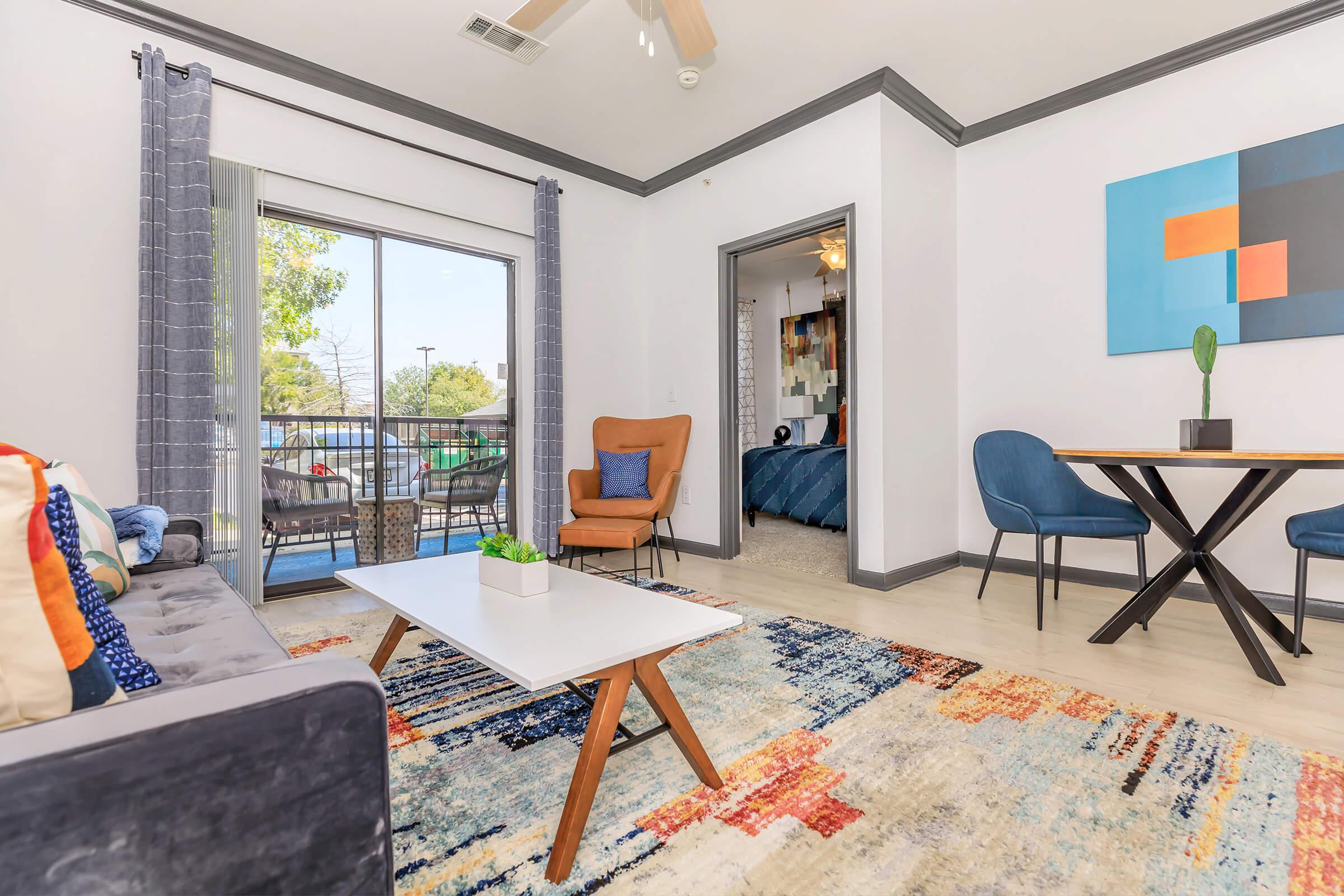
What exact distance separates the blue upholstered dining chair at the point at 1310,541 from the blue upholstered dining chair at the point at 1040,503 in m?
0.50

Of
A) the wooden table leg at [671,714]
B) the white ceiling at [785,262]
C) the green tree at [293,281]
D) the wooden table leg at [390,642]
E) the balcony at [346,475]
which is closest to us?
the wooden table leg at [671,714]

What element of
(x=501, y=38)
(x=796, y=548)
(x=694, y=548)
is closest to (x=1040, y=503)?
(x=796, y=548)

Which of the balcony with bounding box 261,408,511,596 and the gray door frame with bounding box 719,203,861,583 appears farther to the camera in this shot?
the gray door frame with bounding box 719,203,861,583

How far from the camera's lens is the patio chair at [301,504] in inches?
136

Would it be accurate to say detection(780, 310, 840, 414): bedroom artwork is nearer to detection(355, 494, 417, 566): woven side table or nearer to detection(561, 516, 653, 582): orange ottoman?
detection(561, 516, 653, 582): orange ottoman

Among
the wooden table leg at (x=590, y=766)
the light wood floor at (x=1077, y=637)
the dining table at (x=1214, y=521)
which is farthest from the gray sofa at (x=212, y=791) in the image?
the dining table at (x=1214, y=521)

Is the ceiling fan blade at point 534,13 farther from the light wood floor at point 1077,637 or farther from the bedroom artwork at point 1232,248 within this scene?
the bedroom artwork at point 1232,248

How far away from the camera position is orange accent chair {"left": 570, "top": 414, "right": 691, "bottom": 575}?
12.9 feet

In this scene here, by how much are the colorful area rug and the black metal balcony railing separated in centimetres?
186

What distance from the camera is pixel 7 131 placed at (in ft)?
8.66

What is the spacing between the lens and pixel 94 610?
100 centimetres

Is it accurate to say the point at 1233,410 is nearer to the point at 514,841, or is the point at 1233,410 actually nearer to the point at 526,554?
the point at 526,554

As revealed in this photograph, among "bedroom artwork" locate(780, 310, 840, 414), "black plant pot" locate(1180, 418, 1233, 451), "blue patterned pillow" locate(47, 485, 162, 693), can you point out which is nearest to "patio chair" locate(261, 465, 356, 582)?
"blue patterned pillow" locate(47, 485, 162, 693)

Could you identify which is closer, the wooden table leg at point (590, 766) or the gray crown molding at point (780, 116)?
the wooden table leg at point (590, 766)
